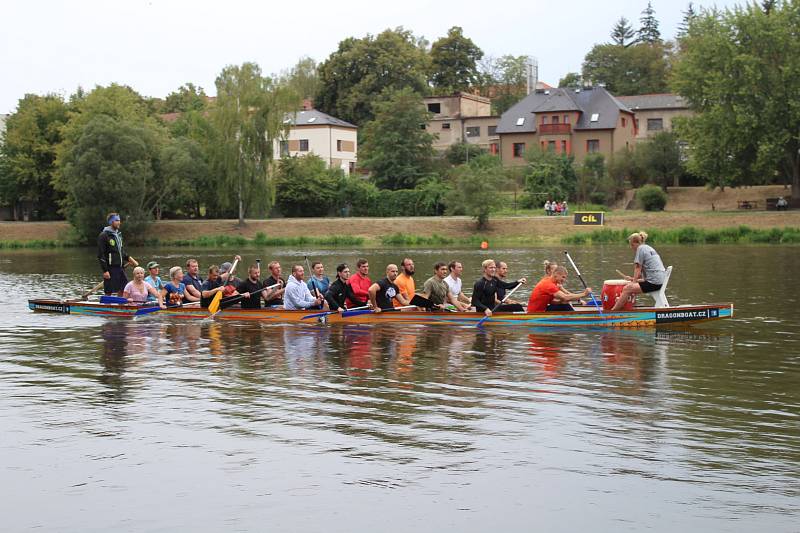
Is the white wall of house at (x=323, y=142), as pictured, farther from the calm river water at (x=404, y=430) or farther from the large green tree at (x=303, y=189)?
the calm river water at (x=404, y=430)

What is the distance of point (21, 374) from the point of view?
1534 cm

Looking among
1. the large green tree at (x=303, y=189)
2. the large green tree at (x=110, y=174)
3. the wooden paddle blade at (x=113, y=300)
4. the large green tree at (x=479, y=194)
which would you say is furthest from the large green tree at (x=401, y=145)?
the wooden paddle blade at (x=113, y=300)

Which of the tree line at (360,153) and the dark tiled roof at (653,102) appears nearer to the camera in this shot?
the tree line at (360,153)

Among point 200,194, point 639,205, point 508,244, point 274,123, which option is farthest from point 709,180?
point 200,194

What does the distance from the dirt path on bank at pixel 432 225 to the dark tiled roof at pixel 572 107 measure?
23198 millimetres

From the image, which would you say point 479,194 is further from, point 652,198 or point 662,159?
point 662,159

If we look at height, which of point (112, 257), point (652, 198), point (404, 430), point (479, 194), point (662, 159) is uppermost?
point (662, 159)

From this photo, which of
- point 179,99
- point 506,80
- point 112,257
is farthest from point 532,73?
point 112,257

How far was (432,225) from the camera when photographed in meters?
61.0

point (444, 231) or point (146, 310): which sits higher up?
point (444, 231)

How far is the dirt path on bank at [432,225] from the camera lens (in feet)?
185

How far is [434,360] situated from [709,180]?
5202cm

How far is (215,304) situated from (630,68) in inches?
3710

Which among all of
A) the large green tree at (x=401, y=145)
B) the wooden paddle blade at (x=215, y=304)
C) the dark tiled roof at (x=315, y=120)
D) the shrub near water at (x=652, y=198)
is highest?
the dark tiled roof at (x=315, y=120)
